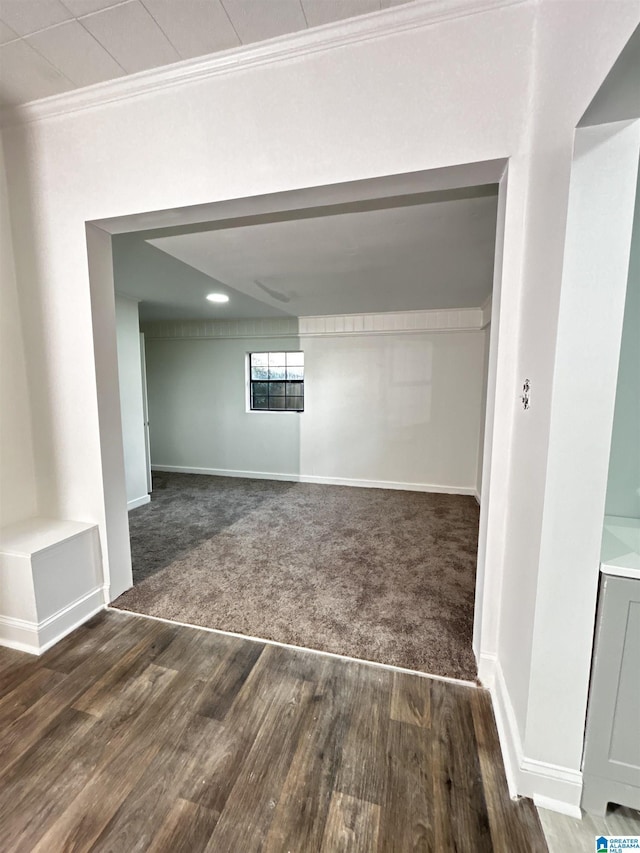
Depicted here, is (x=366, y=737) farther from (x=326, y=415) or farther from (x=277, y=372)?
(x=277, y=372)

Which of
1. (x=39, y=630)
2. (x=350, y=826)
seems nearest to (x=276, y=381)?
(x=39, y=630)

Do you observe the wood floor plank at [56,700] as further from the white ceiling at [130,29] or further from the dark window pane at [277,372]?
the dark window pane at [277,372]

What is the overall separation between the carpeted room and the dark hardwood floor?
267 millimetres

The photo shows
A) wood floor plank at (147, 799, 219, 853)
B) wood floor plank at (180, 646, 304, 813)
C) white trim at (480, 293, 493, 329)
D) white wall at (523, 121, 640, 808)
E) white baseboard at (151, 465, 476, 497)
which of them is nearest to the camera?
white wall at (523, 121, 640, 808)

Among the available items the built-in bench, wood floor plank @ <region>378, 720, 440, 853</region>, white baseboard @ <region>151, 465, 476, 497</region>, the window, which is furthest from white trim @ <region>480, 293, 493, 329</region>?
the built-in bench

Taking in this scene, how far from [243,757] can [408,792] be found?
595mm

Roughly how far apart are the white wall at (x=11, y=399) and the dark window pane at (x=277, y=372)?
3491 millimetres

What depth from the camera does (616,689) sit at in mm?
1064

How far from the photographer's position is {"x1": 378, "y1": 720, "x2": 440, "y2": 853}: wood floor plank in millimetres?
1057

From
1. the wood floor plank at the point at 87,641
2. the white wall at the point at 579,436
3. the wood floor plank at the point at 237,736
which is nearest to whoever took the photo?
the white wall at the point at 579,436

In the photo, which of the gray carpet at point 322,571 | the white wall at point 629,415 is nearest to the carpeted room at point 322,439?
the gray carpet at point 322,571

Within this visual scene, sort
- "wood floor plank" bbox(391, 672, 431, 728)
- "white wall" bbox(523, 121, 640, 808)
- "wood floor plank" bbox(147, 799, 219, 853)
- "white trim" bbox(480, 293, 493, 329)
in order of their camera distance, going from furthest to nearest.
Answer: "white trim" bbox(480, 293, 493, 329) < "wood floor plank" bbox(391, 672, 431, 728) < "wood floor plank" bbox(147, 799, 219, 853) < "white wall" bbox(523, 121, 640, 808)

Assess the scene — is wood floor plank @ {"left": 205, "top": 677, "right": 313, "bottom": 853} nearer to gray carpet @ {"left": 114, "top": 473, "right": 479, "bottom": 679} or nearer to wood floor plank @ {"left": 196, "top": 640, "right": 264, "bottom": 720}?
wood floor plank @ {"left": 196, "top": 640, "right": 264, "bottom": 720}

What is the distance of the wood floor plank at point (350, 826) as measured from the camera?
1.04 m
